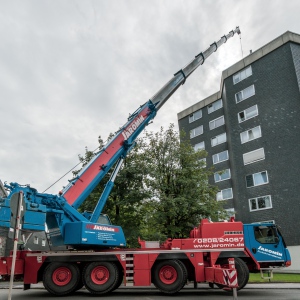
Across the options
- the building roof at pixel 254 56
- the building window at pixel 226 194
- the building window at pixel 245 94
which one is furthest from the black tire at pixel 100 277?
the building roof at pixel 254 56

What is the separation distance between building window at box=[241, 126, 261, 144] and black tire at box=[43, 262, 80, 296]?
23.2 meters

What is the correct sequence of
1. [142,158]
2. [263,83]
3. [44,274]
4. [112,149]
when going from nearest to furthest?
[44,274], [112,149], [142,158], [263,83]

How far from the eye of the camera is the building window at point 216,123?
37213 millimetres

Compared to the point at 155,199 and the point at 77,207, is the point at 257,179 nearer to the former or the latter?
the point at 155,199

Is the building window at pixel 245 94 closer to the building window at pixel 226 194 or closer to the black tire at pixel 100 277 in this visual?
the building window at pixel 226 194

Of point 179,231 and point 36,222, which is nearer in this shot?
point 36,222

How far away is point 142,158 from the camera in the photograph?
67.1ft

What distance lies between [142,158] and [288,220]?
1395 cm

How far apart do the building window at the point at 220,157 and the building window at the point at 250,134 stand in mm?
4724

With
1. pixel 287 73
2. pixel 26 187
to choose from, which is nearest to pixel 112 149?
pixel 26 187

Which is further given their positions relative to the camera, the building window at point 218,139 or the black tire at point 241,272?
the building window at point 218,139

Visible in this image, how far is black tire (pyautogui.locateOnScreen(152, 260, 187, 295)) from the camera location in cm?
1087

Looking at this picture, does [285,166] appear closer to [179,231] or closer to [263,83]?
[263,83]

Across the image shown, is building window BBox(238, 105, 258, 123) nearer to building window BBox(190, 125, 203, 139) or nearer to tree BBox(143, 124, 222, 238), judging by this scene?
building window BBox(190, 125, 203, 139)
